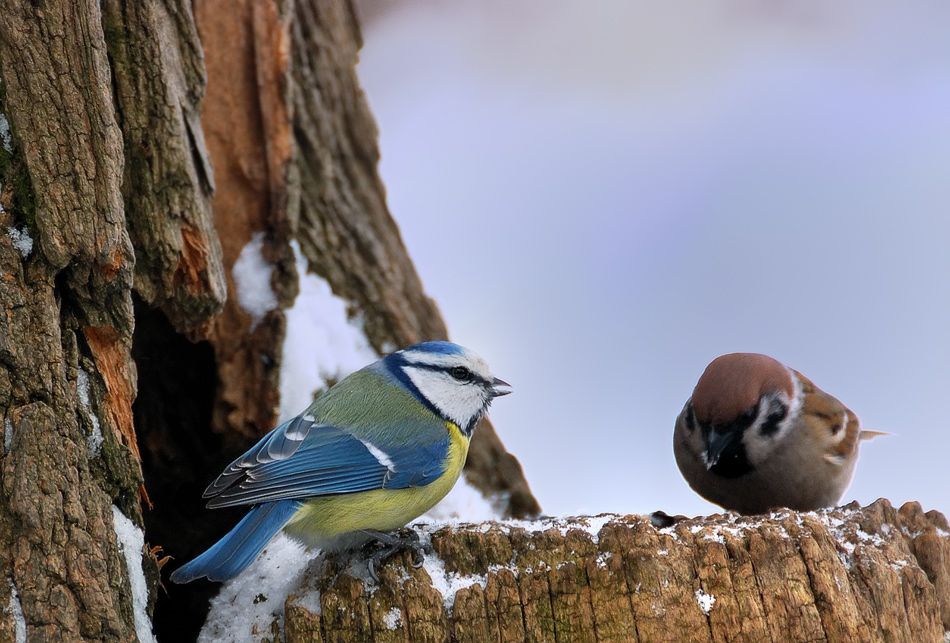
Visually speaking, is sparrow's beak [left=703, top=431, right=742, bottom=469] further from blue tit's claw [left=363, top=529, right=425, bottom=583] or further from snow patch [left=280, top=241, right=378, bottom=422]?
snow patch [left=280, top=241, right=378, bottom=422]

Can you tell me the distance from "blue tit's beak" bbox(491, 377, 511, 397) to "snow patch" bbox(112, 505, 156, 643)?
131 cm

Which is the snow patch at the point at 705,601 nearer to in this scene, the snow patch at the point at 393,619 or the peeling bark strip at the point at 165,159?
the snow patch at the point at 393,619

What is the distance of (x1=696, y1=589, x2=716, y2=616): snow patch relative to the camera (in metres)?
2.02

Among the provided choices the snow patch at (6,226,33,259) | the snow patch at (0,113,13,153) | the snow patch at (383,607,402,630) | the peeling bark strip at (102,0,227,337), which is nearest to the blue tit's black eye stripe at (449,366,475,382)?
the peeling bark strip at (102,0,227,337)

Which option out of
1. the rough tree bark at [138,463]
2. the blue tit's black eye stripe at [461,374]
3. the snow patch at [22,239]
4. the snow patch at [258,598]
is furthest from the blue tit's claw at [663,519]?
the snow patch at [22,239]

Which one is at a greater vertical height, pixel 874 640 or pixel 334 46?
pixel 334 46

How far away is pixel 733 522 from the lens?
2.25 meters

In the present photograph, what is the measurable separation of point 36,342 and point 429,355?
1.30 m

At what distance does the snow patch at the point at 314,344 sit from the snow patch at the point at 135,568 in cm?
133

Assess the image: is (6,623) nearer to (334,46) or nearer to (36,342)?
(36,342)

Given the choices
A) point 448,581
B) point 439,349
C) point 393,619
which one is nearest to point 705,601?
point 448,581

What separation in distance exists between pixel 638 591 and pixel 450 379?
3.64 ft

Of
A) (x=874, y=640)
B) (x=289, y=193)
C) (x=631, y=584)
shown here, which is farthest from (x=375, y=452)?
(x=289, y=193)

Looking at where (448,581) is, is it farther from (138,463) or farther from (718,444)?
(718,444)
